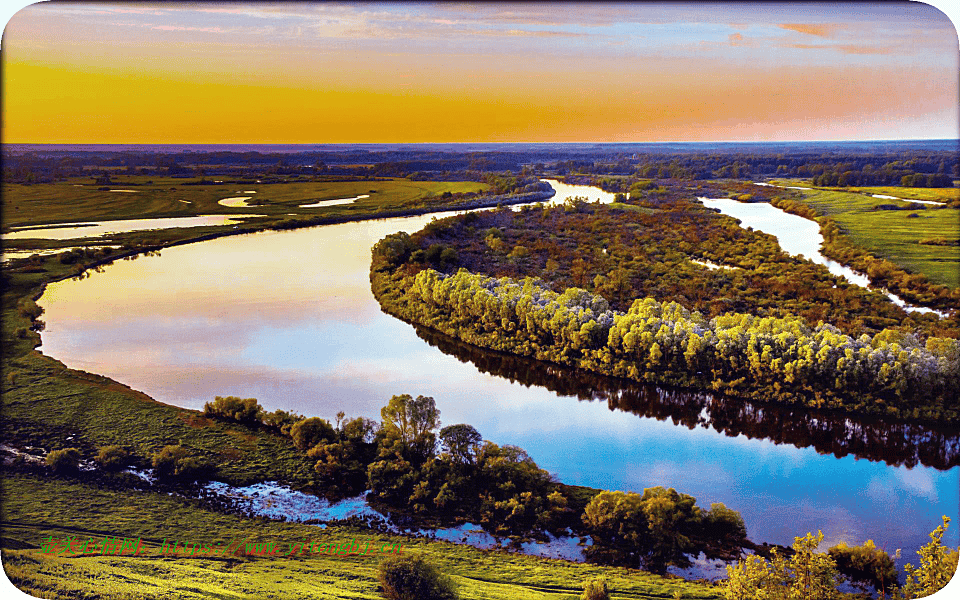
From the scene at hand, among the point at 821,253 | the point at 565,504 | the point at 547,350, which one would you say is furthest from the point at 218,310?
the point at 821,253

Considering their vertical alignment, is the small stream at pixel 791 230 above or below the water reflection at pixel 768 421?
above

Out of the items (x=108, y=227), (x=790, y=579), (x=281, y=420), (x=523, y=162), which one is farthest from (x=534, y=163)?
(x=790, y=579)

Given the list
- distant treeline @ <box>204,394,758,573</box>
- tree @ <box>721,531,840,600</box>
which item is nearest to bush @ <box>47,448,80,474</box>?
distant treeline @ <box>204,394,758,573</box>

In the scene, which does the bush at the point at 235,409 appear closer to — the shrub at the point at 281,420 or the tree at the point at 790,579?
the shrub at the point at 281,420

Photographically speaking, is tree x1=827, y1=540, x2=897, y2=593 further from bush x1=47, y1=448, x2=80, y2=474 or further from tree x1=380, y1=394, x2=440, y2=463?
bush x1=47, y1=448, x2=80, y2=474

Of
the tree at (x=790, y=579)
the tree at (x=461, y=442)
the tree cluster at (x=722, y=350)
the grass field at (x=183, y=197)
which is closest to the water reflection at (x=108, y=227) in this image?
the grass field at (x=183, y=197)

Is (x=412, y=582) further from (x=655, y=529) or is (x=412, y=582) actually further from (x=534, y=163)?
(x=534, y=163)

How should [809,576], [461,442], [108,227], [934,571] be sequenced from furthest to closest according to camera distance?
[108,227] → [461,442] → [809,576] → [934,571]
